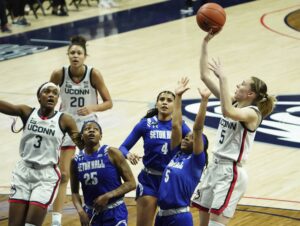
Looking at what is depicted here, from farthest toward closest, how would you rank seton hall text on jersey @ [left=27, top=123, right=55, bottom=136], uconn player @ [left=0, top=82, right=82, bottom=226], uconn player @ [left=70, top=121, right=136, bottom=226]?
seton hall text on jersey @ [left=27, top=123, right=55, bottom=136]
uconn player @ [left=0, top=82, right=82, bottom=226]
uconn player @ [left=70, top=121, right=136, bottom=226]

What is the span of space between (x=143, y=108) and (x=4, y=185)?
4120 millimetres

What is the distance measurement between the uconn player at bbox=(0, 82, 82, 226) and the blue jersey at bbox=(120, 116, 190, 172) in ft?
2.44

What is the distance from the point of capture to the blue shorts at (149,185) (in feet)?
29.1

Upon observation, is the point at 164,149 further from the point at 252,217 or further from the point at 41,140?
the point at 252,217

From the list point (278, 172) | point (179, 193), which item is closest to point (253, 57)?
point (278, 172)

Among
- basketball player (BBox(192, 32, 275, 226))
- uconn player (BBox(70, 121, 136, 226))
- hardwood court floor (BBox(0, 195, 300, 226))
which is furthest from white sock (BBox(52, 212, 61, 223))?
basketball player (BBox(192, 32, 275, 226))

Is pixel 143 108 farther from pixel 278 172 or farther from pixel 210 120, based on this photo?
pixel 278 172

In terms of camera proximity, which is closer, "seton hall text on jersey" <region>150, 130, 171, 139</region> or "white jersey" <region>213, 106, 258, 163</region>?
"white jersey" <region>213, 106, 258, 163</region>

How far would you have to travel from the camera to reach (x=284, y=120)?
1410 cm

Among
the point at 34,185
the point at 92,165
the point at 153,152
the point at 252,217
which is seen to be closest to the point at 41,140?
the point at 34,185

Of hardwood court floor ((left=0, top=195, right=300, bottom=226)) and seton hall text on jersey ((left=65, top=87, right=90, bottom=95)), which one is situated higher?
seton hall text on jersey ((left=65, top=87, right=90, bottom=95))

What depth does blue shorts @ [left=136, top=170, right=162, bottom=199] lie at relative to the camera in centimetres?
888

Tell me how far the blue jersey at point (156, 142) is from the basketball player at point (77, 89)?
1214 millimetres

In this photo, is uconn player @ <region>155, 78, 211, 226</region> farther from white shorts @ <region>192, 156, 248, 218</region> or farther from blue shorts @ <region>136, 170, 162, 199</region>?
blue shorts @ <region>136, 170, 162, 199</region>
